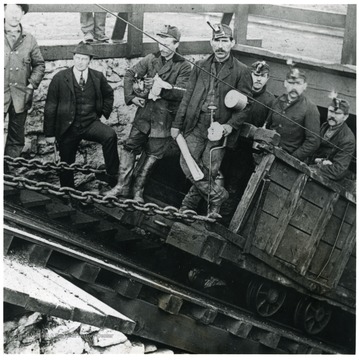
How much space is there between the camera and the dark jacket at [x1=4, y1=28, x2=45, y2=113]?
5.67 m

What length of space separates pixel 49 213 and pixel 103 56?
2098 mm

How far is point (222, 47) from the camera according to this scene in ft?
18.8

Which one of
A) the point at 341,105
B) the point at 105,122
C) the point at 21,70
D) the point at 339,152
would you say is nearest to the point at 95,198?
the point at 21,70

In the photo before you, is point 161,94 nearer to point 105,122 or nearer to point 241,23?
point 105,122

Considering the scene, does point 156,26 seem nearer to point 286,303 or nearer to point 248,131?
point 248,131

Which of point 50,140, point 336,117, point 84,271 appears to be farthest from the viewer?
point 50,140

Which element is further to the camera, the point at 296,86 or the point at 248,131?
the point at 296,86

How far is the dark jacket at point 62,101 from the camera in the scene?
6.01m

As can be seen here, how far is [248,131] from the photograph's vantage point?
19.0ft

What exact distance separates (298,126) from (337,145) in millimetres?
441

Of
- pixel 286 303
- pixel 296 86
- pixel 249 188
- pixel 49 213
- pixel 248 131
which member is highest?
pixel 296 86

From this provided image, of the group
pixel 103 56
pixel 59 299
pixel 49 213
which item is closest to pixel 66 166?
pixel 49 213

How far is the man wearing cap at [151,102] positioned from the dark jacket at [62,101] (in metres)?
0.30

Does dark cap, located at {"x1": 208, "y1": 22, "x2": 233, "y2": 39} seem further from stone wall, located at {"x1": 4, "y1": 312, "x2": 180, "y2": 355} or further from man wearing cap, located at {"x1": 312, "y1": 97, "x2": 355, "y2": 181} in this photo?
stone wall, located at {"x1": 4, "y1": 312, "x2": 180, "y2": 355}
